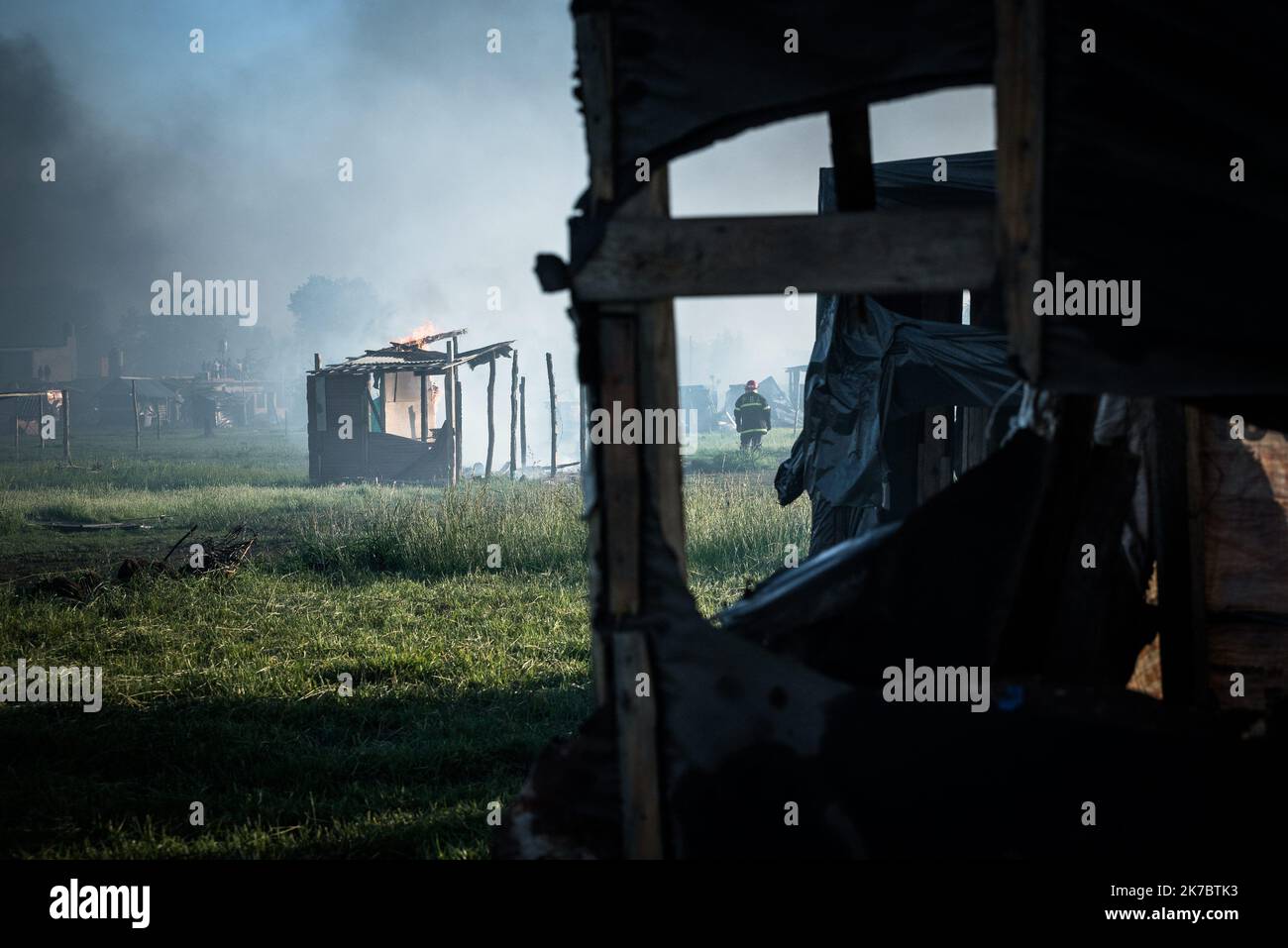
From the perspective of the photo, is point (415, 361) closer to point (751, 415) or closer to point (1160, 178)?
point (751, 415)

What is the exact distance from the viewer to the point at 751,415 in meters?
27.9

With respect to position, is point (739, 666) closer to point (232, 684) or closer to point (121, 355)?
point (232, 684)

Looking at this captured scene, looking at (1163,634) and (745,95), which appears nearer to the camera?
(745,95)

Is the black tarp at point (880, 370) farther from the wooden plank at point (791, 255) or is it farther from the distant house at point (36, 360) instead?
the distant house at point (36, 360)

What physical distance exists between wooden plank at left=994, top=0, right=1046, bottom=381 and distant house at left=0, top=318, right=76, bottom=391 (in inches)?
2300

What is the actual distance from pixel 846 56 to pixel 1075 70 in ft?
1.85

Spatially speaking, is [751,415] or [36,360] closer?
[751,415]

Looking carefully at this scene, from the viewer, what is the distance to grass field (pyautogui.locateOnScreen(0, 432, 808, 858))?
4617 millimetres

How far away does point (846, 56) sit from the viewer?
237 cm

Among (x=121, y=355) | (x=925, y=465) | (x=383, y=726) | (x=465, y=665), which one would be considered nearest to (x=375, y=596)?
(x=465, y=665)

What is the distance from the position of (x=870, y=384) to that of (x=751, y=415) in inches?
818

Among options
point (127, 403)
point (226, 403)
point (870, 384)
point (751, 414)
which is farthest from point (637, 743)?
point (226, 403)

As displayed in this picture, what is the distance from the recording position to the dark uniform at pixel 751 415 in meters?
27.3

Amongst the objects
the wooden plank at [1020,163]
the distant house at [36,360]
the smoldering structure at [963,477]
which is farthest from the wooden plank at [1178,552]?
the distant house at [36,360]
